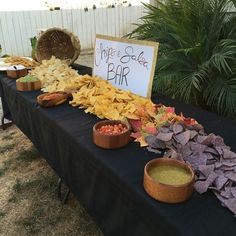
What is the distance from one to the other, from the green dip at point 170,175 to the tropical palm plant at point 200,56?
0.77 m

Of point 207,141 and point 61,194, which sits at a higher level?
point 207,141

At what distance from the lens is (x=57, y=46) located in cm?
183

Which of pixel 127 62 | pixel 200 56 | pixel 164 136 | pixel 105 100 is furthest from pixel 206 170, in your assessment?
pixel 200 56

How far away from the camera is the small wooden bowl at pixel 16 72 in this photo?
1601 millimetres

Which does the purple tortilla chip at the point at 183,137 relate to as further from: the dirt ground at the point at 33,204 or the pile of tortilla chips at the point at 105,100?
the dirt ground at the point at 33,204

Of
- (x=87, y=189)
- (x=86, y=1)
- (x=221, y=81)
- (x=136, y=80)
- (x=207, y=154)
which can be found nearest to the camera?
(x=207, y=154)

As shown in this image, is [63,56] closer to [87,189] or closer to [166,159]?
[87,189]

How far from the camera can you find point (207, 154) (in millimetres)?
685

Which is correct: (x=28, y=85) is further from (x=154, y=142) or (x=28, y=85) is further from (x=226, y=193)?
(x=226, y=193)

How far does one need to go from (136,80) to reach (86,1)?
4.69 meters

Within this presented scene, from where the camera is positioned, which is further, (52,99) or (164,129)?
(52,99)

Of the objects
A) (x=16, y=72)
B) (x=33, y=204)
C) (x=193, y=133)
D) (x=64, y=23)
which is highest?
(x=193, y=133)

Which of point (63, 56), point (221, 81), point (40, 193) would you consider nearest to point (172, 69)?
point (221, 81)

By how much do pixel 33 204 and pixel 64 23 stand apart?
14.5 feet
